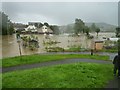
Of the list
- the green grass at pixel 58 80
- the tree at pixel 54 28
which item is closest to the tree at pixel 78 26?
→ the tree at pixel 54 28

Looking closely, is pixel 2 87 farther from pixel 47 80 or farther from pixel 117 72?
pixel 117 72

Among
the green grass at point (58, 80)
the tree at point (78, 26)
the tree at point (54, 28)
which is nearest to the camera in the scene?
the green grass at point (58, 80)

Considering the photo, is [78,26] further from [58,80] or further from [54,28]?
[58,80]

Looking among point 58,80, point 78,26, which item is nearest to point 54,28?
point 78,26

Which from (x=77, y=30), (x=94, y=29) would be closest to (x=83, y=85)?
(x=77, y=30)

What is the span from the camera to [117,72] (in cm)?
1059

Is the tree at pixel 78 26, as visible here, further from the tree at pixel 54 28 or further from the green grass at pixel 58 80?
the green grass at pixel 58 80

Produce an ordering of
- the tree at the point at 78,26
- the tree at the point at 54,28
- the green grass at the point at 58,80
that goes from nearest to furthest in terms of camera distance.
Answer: the green grass at the point at 58,80 < the tree at the point at 78,26 < the tree at the point at 54,28

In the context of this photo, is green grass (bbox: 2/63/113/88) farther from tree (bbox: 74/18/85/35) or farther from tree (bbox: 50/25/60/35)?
tree (bbox: 50/25/60/35)

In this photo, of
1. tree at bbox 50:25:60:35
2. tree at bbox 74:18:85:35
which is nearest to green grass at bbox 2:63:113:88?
tree at bbox 74:18:85:35

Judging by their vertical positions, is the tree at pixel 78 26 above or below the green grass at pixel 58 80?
above

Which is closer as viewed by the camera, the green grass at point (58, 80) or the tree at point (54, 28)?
the green grass at point (58, 80)

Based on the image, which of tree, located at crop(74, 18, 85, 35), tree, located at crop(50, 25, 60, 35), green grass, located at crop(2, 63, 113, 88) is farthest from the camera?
tree, located at crop(50, 25, 60, 35)

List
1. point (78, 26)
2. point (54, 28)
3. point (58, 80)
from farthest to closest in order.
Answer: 1. point (54, 28)
2. point (78, 26)
3. point (58, 80)
